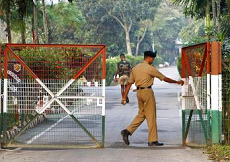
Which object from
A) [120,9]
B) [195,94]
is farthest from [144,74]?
[120,9]

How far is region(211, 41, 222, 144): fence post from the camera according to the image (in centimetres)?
1325

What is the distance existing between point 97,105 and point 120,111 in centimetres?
1154

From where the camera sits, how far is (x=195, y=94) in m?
14.0

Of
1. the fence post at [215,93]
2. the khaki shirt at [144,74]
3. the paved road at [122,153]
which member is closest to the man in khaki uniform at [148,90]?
the khaki shirt at [144,74]

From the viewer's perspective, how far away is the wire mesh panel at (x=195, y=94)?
13703 mm

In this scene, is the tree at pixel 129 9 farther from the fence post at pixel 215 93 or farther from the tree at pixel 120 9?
the fence post at pixel 215 93

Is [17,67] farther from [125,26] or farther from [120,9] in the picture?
[125,26]

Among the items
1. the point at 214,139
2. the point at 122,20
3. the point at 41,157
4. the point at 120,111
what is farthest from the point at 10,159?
the point at 122,20

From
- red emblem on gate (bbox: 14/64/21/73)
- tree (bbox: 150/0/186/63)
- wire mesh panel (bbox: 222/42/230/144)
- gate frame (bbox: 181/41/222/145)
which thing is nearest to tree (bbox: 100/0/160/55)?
tree (bbox: 150/0/186/63)

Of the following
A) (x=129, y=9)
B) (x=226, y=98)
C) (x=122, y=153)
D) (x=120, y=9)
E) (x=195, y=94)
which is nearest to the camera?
→ (x=122, y=153)

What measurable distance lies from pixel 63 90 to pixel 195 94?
2563 millimetres

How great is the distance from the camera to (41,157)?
12.4 meters

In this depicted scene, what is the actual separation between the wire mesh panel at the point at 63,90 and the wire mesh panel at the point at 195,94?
177cm

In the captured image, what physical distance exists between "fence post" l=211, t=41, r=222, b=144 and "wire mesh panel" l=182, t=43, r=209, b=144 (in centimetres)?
21
